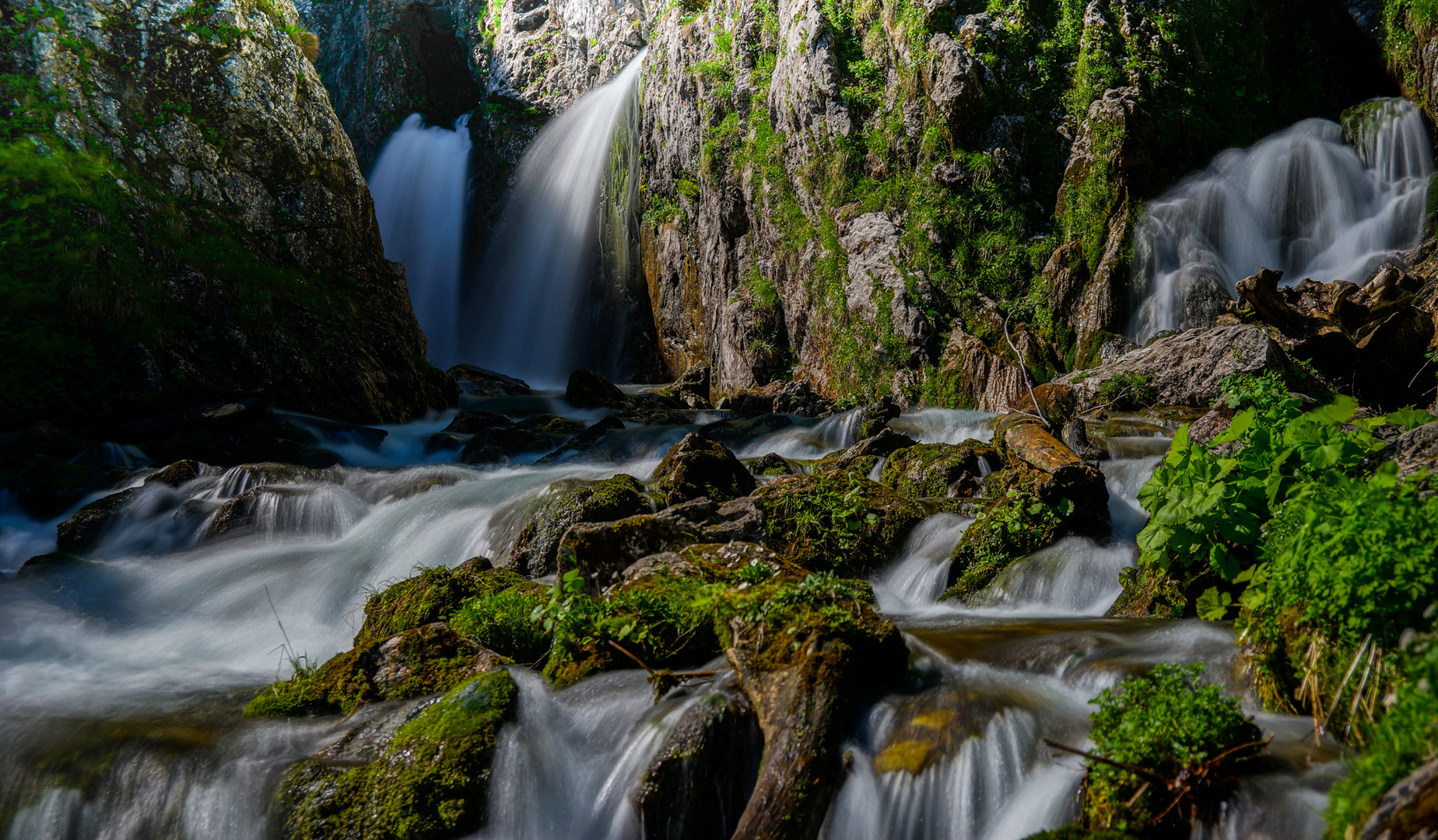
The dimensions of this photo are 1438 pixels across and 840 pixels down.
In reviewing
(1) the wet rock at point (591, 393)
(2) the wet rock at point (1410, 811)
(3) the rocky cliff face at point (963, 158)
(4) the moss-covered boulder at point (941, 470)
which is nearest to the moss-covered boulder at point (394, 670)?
(2) the wet rock at point (1410, 811)

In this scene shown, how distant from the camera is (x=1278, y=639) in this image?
10.3 ft

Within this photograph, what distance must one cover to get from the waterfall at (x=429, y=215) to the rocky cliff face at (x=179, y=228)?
11.7 metres

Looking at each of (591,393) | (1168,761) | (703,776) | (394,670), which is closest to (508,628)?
(394,670)

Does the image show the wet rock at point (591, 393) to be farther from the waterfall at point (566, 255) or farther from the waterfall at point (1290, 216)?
the waterfall at point (1290, 216)

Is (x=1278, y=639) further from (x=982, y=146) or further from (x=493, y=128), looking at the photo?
(x=493, y=128)

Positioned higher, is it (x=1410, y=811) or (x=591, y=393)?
(x=1410, y=811)

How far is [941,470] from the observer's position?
7.93 metres

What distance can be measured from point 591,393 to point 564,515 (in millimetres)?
10762

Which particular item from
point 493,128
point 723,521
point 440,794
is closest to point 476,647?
point 440,794

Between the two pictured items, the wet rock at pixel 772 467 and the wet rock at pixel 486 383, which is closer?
the wet rock at pixel 772 467

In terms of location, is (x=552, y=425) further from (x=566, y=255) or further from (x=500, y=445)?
(x=566, y=255)

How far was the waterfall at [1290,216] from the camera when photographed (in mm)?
12195

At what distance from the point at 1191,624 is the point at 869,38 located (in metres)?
15.4

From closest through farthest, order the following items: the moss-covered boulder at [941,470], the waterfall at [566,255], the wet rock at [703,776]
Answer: the wet rock at [703,776] → the moss-covered boulder at [941,470] → the waterfall at [566,255]
